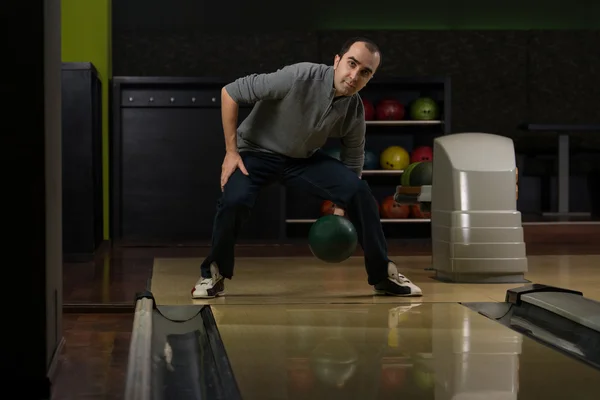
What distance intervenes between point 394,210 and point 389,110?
694 millimetres

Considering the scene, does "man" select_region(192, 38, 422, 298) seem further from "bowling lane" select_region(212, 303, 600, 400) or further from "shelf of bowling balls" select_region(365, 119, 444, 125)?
"shelf of bowling balls" select_region(365, 119, 444, 125)

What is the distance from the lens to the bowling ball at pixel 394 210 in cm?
643

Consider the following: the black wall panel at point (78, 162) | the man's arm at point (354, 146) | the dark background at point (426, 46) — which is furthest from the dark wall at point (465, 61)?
the man's arm at point (354, 146)

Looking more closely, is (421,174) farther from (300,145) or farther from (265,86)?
(265,86)

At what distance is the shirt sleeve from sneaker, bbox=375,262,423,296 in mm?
Result: 812

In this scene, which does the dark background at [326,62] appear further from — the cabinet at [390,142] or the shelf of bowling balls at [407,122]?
the shelf of bowling balls at [407,122]

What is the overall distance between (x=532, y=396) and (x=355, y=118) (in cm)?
173

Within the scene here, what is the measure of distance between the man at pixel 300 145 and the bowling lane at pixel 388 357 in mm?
303

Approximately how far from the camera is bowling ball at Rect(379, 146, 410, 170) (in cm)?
639

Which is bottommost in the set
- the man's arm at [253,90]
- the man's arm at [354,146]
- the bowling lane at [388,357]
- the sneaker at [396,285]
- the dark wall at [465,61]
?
the bowling lane at [388,357]

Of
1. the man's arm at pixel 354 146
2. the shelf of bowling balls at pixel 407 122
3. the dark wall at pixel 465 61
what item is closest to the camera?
the man's arm at pixel 354 146

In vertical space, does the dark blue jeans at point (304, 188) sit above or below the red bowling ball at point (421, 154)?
below

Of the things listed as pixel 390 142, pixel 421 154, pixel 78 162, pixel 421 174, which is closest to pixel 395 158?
pixel 421 154

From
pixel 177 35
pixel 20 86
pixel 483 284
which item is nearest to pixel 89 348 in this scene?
pixel 20 86
